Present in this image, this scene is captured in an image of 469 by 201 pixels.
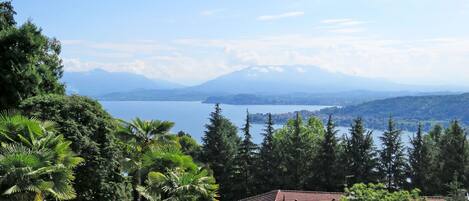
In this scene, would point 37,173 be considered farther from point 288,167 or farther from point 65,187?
point 288,167

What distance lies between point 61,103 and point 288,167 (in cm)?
2084

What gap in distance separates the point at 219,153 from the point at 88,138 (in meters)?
19.7

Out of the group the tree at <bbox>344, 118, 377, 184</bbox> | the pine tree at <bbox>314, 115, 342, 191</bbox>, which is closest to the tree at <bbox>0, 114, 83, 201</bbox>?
the pine tree at <bbox>314, 115, 342, 191</bbox>

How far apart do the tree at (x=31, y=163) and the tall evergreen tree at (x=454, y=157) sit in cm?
2698

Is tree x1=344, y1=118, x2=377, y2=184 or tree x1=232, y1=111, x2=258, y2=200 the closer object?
tree x1=344, y1=118, x2=377, y2=184

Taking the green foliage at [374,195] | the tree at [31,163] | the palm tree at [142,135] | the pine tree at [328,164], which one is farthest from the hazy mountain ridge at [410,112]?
the tree at [31,163]

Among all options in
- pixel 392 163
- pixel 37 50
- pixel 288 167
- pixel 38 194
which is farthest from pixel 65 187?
pixel 392 163

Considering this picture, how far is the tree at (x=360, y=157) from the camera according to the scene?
3384cm

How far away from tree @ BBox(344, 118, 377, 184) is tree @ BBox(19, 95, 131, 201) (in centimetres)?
1995

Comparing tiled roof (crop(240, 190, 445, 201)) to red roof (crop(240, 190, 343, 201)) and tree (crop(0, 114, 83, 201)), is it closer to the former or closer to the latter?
red roof (crop(240, 190, 343, 201))

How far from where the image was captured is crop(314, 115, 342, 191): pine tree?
112 feet

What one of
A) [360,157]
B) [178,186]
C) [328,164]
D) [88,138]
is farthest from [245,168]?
[178,186]

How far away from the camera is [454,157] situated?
32.9 m

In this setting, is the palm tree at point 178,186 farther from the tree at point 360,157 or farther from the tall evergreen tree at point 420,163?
the tall evergreen tree at point 420,163
